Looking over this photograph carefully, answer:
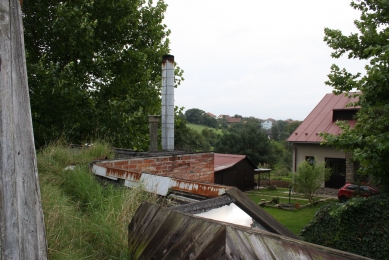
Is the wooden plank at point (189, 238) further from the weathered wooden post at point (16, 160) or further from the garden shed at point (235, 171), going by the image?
the garden shed at point (235, 171)

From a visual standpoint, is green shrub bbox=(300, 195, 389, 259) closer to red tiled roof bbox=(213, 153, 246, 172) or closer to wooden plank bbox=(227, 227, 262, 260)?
wooden plank bbox=(227, 227, 262, 260)

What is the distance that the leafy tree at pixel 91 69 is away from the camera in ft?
30.8

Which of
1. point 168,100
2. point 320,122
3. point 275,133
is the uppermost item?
point 275,133

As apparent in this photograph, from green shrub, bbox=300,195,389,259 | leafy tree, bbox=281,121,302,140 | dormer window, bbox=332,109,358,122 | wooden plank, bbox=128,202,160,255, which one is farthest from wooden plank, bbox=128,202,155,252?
leafy tree, bbox=281,121,302,140

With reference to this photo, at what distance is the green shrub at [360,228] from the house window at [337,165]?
10.6 metres

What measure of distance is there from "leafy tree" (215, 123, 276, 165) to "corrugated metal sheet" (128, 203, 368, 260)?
35834 millimetres

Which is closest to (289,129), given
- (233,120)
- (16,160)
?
(233,120)

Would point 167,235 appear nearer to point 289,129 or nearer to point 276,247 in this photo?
point 276,247

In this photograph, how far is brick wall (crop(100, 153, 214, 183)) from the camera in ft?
16.6

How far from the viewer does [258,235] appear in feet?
4.04

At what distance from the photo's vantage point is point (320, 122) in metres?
20.7

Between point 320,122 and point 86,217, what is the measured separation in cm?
1991

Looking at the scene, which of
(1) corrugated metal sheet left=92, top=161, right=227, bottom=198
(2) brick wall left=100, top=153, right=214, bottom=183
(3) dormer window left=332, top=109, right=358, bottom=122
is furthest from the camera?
(3) dormer window left=332, top=109, right=358, bottom=122

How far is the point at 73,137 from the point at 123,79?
10.5 feet
